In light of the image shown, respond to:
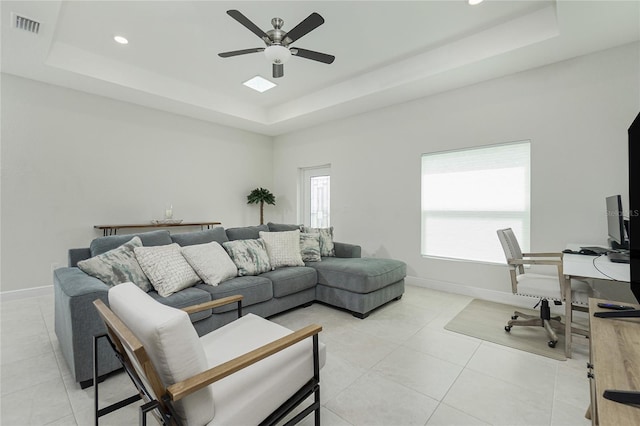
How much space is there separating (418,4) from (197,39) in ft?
8.04

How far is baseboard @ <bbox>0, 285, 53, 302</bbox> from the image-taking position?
11.6 feet

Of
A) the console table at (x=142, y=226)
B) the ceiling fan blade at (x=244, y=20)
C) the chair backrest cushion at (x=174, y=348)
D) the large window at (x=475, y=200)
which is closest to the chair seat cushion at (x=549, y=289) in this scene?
the large window at (x=475, y=200)

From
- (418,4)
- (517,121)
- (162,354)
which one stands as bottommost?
(162,354)

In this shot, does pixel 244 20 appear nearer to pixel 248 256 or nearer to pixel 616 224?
pixel 248 256

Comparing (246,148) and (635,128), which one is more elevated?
(246,148)

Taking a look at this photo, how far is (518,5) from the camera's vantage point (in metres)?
2.72

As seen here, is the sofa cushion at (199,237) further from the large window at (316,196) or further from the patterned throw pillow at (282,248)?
the large window at (316,196)

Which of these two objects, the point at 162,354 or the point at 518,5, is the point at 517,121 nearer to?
the point at 518,5

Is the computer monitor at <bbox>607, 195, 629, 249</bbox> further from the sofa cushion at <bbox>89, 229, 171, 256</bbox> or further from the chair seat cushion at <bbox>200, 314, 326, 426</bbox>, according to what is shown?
the sofa cushion at <bbox>89, 229, 171, 256</bbox>

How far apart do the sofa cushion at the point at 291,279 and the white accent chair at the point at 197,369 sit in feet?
4.66

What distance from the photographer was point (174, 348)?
40.3 inches

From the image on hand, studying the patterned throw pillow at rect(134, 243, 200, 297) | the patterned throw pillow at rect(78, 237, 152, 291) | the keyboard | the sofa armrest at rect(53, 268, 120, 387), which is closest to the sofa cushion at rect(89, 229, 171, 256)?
the patterned throw pillow at rect(78, 237, 152, 291)

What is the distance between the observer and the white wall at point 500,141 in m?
2.93

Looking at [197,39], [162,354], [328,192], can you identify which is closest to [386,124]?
[328,192]
